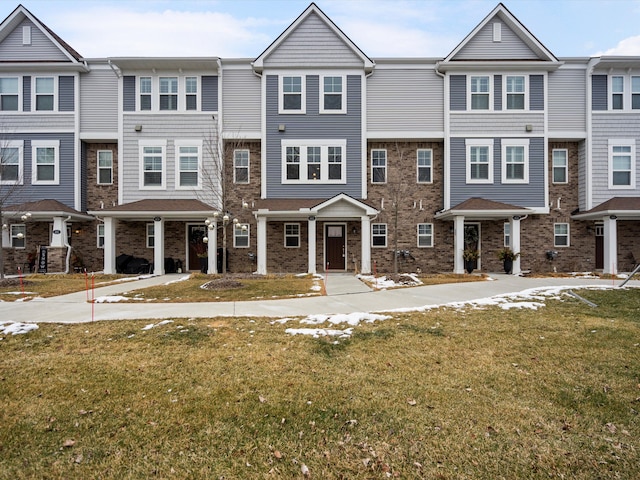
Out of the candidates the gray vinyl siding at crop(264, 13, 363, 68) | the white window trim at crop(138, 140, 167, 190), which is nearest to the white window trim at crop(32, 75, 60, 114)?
the white window trim at crop(138, 140, 167, 190)

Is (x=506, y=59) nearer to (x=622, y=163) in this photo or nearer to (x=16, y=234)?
(x=622, y=163)

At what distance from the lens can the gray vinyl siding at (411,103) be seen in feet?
58.5

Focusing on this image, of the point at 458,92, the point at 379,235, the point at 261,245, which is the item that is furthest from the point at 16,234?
the point at 458,92

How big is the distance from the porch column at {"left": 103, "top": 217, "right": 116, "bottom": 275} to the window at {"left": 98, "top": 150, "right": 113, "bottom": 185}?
107 inches

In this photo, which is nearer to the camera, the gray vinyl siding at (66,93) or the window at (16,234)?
the gray vinyl siding at (66,93)

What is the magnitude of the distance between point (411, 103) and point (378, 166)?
3481mm

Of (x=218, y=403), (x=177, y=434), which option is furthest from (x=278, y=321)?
(x=177, y=434)

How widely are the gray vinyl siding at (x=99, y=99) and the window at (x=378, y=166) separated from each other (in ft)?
42.4

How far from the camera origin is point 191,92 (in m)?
17.7

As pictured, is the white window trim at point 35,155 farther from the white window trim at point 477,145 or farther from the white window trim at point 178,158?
the white window trim at point 477,145

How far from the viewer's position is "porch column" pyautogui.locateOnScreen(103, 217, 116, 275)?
16.5 m

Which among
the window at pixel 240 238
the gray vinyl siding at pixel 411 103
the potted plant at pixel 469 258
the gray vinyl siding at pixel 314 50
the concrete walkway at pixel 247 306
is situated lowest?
the concrete walkway at pixel 247 306

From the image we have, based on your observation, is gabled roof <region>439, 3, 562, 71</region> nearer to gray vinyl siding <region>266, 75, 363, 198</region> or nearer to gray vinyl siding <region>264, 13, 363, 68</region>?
gray vinyl siding <region>264, 13, 363, 68</region>

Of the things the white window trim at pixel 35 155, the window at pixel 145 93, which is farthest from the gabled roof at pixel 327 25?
the white window trim at pixel 35 155
